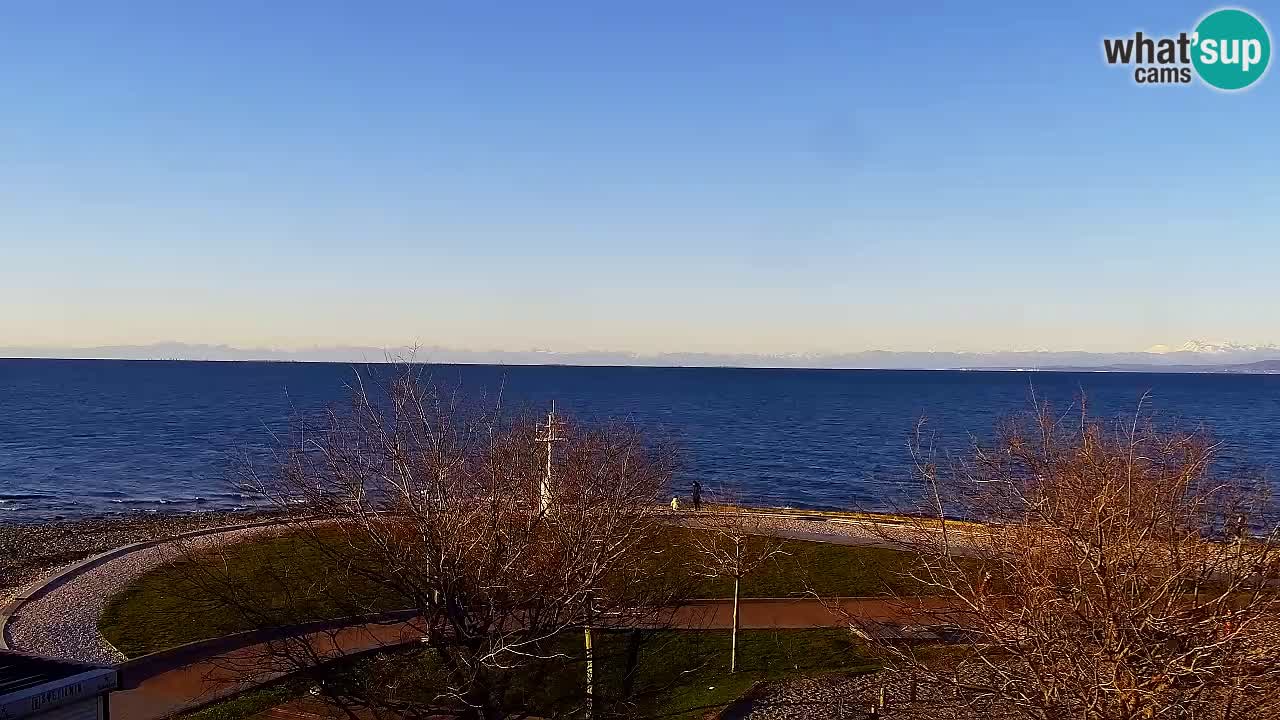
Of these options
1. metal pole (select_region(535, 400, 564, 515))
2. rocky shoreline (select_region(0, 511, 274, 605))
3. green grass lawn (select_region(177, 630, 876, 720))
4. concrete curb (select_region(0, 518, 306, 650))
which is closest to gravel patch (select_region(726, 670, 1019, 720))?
Answer: green grass lawn (select_region(177, 630, 876, 720))

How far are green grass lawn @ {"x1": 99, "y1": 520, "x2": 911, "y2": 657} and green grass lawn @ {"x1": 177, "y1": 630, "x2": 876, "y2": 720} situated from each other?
1485 millimetres

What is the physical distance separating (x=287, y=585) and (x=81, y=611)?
489 cm

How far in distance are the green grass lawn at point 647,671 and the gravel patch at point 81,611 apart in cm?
537

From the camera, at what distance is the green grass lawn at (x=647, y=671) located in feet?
51.3

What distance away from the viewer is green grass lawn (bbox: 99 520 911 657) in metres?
20.5

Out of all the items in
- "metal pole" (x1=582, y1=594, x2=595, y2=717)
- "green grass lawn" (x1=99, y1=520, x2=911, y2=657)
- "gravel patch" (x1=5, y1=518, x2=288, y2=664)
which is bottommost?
"gravel patch" (x1=5, y1=518, x2=288, y2=664)

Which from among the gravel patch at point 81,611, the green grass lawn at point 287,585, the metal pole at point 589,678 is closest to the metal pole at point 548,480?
the metal pole at point 589,678

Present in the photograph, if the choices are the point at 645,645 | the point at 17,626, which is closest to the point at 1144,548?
the point at 645,645

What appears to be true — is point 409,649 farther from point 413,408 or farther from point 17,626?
point 17,626

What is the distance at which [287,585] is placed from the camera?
22.9 metres

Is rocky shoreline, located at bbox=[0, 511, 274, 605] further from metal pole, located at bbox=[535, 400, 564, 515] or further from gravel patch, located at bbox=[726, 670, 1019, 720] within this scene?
gravel patch, located at bbox=[726, 670, 1019, 720]

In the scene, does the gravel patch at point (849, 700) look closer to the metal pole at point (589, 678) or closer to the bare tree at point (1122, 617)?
the metal pole at point (589, 678)

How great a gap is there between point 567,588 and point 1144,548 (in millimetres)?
6530

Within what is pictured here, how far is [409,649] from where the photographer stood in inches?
758
